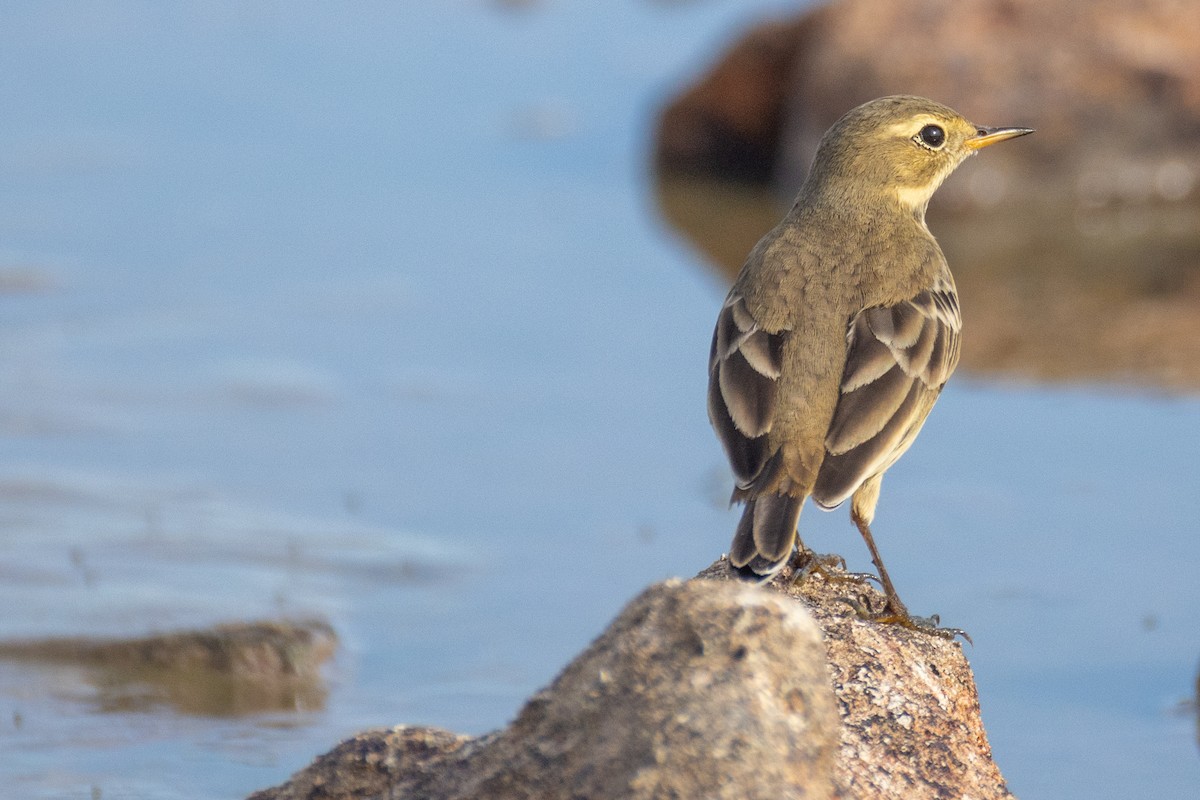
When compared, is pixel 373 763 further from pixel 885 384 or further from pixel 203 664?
pixel 203 664

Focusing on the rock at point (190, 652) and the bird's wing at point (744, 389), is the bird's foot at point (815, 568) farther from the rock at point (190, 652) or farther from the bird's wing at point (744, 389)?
the rock at point (190, 652)

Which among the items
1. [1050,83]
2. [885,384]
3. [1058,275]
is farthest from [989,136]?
[1050,83]

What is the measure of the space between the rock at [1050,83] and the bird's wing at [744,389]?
8255 mm

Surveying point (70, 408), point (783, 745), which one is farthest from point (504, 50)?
point (783, 745)

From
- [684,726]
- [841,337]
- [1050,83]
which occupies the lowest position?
[684,726]

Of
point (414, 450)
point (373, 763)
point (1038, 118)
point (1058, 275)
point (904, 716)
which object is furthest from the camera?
point (1038, 118)

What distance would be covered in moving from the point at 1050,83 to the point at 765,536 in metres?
9.67

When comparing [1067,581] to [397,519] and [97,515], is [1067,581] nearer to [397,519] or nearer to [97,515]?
[397,519]

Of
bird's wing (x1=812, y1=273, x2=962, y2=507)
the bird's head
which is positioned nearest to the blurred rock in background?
the bird's head

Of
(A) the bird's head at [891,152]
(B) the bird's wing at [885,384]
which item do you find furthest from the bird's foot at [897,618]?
(A) the bird's head at [891,152]

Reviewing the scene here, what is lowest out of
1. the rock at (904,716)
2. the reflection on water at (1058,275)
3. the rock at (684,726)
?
the rock at (684,726)

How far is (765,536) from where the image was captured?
558 centimetres

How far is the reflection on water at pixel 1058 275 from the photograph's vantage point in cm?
1187

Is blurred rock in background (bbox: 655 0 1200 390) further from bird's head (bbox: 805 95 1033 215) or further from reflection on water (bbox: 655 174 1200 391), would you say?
bird's head (bbox: 805 95 1033 215)
